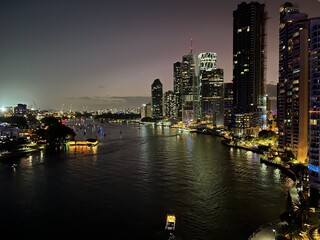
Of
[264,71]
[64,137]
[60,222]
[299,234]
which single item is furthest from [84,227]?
[264,71]

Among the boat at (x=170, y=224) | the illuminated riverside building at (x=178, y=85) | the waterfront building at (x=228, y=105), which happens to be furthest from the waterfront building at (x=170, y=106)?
the boat at (x=170, y=224)

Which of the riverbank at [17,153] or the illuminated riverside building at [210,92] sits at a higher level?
the illuminated riverside building at [210,92]

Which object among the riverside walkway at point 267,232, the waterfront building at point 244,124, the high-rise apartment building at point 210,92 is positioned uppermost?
the high-rise apartment building at point 210,92

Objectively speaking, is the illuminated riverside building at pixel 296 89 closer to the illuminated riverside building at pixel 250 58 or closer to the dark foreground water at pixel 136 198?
the dark foreground water at pixel 136 198

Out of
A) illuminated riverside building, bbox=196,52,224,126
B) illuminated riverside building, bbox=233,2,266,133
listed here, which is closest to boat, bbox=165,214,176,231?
illuminated riverside building, bbox=233,2,266,133

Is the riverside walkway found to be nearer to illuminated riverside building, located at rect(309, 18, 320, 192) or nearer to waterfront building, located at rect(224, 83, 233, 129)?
illuminated riverside building, located at rect(309, 18, 320, 192)

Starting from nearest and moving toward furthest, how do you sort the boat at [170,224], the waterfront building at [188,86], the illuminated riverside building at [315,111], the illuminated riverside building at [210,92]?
the boat at [170,224]
the illuminated riverside building at [315,111]
the illuminated riverside building at [210,92]
the waterfront building at [188,86]
